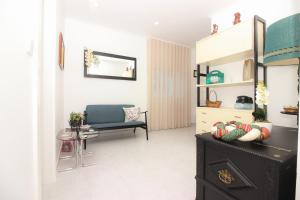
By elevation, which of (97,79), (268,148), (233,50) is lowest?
(268,148)

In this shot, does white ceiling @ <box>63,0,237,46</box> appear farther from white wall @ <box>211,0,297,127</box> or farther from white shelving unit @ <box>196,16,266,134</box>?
white shelving unit @ <box>196,16,266,134</box>

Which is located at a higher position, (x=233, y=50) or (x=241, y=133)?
(x=233, y=50)

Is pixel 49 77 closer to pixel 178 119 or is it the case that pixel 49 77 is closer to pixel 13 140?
pixel 13 140

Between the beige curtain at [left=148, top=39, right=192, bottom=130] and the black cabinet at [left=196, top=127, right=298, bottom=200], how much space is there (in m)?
3.37

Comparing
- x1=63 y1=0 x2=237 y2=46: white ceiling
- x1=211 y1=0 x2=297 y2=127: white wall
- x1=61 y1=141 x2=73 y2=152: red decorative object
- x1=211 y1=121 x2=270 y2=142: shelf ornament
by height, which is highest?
x1=63 y1=0 x2=237 y2=46: white ceiling

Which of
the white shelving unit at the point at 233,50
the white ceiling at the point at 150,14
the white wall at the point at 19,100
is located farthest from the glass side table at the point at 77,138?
Answer: the white ceiling at the point at 150,14

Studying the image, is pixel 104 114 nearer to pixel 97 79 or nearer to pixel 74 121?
pixel 97 79

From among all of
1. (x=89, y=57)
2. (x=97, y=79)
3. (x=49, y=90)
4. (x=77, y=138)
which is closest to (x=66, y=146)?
(x=77, y=138)

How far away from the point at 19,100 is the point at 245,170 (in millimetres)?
1226

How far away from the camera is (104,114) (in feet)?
11.3

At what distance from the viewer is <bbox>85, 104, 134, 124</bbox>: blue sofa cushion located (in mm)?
3299

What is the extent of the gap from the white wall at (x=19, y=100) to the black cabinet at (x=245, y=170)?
104 centimetres

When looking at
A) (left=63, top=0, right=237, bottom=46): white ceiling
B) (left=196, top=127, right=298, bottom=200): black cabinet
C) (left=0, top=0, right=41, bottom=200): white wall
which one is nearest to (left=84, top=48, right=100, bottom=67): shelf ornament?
(left=63, top=0, right=237, bottom=46): white ceiling

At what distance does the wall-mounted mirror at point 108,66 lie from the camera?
3.59 metres
